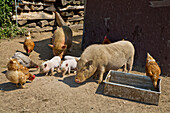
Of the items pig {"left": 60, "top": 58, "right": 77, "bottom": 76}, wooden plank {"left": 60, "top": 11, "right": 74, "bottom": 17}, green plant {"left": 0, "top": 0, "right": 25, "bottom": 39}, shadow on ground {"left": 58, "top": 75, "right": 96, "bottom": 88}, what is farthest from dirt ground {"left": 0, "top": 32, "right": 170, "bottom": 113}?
wooden plank {"left": 60, "top": 11, "right": 74, "bottom": 17}

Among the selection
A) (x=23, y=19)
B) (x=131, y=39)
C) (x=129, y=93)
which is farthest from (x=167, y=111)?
(x=23, y=19)

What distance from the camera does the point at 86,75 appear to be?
4.53 m

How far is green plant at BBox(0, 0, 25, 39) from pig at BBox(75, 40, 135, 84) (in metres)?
5.78

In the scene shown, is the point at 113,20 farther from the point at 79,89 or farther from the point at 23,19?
the point at 23,19

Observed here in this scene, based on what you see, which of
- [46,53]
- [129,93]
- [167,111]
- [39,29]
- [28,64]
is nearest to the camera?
[167,111]

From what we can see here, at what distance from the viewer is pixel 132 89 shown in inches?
156

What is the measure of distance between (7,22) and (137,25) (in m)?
6.99

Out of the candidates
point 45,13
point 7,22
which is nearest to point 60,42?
point 7,22

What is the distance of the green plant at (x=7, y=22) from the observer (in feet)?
28.1

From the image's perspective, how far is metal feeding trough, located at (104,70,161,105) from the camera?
12.7 feet

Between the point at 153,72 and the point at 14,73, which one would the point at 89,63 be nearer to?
the point at 153,72

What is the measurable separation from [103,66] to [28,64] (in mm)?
2772

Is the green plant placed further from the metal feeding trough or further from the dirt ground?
the metal feeding trough

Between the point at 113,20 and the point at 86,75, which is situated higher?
the point at 113,20
